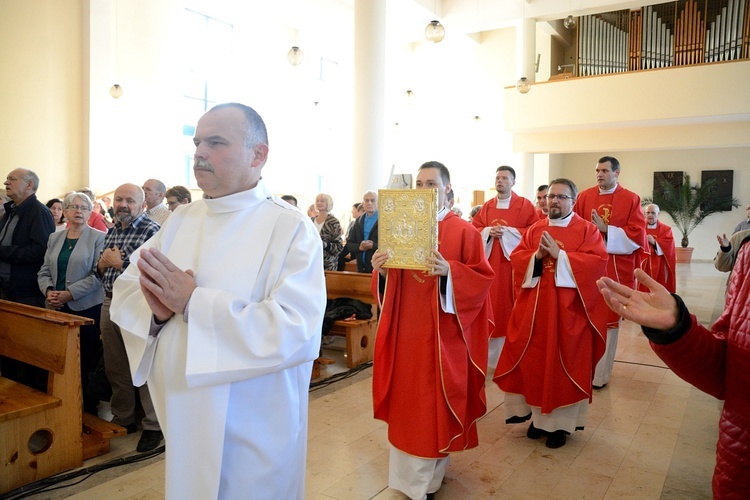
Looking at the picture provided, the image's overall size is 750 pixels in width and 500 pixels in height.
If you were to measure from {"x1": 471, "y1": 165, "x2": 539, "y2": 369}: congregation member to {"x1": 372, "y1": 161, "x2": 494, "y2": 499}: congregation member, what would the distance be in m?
2.56

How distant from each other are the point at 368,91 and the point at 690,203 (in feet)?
43.0

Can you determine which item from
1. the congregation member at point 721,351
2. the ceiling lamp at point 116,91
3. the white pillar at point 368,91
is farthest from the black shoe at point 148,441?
the ceiling lamp at point 116,91

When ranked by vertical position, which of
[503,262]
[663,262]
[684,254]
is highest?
[503,262]

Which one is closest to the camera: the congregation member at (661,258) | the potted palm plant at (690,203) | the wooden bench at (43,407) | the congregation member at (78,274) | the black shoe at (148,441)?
the wooden bench at (43,407)

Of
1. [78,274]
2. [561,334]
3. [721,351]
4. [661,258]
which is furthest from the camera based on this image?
[661,258]

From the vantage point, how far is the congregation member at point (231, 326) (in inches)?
70.5

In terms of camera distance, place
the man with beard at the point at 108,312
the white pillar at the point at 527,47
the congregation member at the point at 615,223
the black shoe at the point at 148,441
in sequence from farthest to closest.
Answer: the white pillar at the point at 527,47 → the congregation member at the point at 615,223 → the man with beard at the point at 108,312 → the black shoe at the point at 148,441

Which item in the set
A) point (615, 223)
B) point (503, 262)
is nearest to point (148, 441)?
point (503, 262)

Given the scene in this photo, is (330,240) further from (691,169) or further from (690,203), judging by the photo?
(691,169)

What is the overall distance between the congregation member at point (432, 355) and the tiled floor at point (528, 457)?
327 mm

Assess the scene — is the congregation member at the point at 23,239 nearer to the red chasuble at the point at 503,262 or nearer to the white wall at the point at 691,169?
the red chasuble at the point at 503,262

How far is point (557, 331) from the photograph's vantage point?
425cm

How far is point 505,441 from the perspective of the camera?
4273mm

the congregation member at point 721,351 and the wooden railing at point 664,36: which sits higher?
the wooden railing at point 664,36
